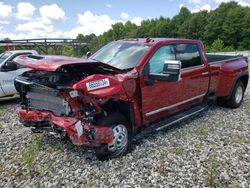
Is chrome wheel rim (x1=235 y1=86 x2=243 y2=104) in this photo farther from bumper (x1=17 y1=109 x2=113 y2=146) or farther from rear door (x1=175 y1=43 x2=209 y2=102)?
bumper (x1=17 y1=109 x2=113 y2=146)

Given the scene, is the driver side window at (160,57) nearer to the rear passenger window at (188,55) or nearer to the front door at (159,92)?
the front door at (159,92)

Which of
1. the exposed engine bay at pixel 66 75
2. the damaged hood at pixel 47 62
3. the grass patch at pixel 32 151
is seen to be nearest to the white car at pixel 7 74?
the grass patch at pixel 32 151

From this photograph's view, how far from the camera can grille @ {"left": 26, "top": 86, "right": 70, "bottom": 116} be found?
4.67m

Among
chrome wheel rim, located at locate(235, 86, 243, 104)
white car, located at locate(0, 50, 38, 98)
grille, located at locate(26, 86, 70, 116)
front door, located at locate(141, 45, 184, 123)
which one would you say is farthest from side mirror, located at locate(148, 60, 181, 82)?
white car, located at locate(0, 50, 38, 98)

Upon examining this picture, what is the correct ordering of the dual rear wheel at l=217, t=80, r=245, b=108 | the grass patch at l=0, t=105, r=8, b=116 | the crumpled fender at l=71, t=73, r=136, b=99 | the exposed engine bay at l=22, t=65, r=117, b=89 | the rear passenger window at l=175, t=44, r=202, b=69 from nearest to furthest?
the crumpled fender at l=71, t=73, r=136, b=99 → the exposed engine bay at l=22, t=65, r=117, b=89 → the rear passenger window at l=175, t=44, r=202, b=69 → the dual rear wheel at l=217, t=80, r=245, b=108 → the grass patch at l=0, t=105, r=8, b=116

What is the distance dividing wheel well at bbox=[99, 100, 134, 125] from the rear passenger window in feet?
5.53

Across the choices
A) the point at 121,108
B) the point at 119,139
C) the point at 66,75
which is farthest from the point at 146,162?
the point at 66,75

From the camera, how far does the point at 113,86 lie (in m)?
4.61

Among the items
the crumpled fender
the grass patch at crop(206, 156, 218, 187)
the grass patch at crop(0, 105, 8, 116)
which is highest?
the crumpled fender

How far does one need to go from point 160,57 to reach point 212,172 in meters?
2.24

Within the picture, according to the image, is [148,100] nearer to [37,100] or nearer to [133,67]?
[133,67]

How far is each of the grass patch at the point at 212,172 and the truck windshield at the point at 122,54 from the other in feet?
6.24

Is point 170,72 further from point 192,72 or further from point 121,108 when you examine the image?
point 192,72

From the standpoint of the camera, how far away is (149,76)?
5.25 meters
